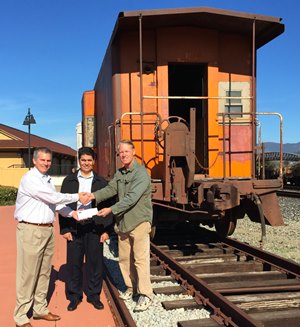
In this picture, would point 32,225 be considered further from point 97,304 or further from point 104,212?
point 97,304

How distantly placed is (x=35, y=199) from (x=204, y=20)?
4.74 m

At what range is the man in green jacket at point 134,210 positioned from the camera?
4.38 meters

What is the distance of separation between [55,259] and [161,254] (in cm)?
191

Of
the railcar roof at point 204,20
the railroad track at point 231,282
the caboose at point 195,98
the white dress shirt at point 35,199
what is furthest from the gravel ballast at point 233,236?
the railcar roof at point 204,20

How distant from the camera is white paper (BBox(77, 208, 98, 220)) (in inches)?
167

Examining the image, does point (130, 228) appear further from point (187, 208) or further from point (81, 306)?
point (187, 208)

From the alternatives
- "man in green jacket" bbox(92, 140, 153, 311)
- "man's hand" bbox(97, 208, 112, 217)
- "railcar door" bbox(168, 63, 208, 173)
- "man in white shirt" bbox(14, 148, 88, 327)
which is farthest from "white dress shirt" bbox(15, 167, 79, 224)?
"railcar door" bbox(168, 63, 208, 173)

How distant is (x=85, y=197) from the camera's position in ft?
14.3

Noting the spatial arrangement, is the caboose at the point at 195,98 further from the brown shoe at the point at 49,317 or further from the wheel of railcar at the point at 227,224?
the brown shoe at the point at 49,317

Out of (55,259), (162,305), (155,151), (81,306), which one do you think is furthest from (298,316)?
(55,259)

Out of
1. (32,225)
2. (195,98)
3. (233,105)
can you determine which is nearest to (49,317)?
(32,225)

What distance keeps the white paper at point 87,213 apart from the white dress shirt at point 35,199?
30 centimetres

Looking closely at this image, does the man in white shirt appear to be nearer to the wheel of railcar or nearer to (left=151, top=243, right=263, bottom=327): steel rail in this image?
(left=151, top=243, right=263, bottom=327): steel rail

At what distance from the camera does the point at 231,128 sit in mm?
7484
